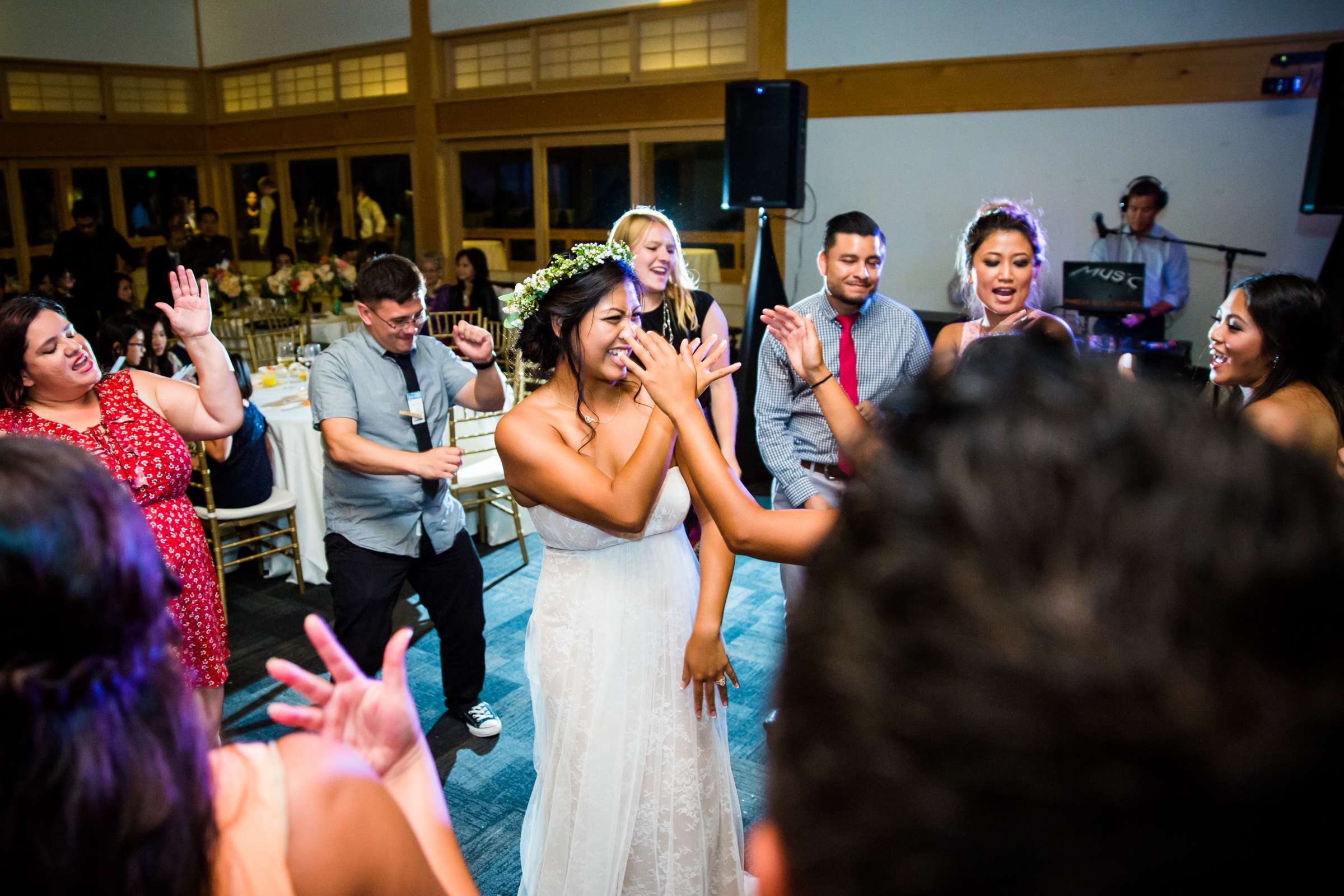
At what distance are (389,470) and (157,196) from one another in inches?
403

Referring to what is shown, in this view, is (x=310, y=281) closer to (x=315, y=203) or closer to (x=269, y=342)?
(x=269, y=342)

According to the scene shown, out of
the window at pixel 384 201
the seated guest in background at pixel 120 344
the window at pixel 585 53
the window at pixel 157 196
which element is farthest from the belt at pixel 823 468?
the window at pixel 157 196

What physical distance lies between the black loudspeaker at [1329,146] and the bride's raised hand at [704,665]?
4.93 meters

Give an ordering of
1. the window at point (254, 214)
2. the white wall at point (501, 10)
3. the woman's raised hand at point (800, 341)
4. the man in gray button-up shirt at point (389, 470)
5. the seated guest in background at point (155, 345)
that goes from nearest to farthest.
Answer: the woman's raised hand at point (800, 341), the man in gray button-up shirt at point (389, 470), the seated guest in background at point (155, 345), the white wall at point (501, 10), the window at point (254, 214)

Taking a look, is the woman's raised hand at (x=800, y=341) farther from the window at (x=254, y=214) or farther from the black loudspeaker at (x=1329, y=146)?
the window at (x=254, y=214)

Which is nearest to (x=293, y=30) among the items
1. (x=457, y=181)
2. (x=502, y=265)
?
(x=457, y=181)

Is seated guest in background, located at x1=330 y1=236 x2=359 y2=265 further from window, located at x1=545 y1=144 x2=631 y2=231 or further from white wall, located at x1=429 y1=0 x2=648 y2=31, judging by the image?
white wall, located at x1=429 y1=0 x2=648 y2=31

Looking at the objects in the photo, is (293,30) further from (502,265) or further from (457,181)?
(502,265)

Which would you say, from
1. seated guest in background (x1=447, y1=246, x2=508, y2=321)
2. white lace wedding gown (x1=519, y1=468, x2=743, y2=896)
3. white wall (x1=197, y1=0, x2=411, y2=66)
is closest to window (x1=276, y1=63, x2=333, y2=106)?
white wall (x1=197, y1=0, x2=411, y2=66)

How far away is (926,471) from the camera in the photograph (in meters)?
0.42

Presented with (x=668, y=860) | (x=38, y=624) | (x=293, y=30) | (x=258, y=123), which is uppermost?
(x=293, y=30)

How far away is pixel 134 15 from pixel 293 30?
206 centimetres

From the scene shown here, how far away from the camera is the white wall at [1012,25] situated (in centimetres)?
538

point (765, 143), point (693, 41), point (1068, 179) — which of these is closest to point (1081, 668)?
point (765, 143)
